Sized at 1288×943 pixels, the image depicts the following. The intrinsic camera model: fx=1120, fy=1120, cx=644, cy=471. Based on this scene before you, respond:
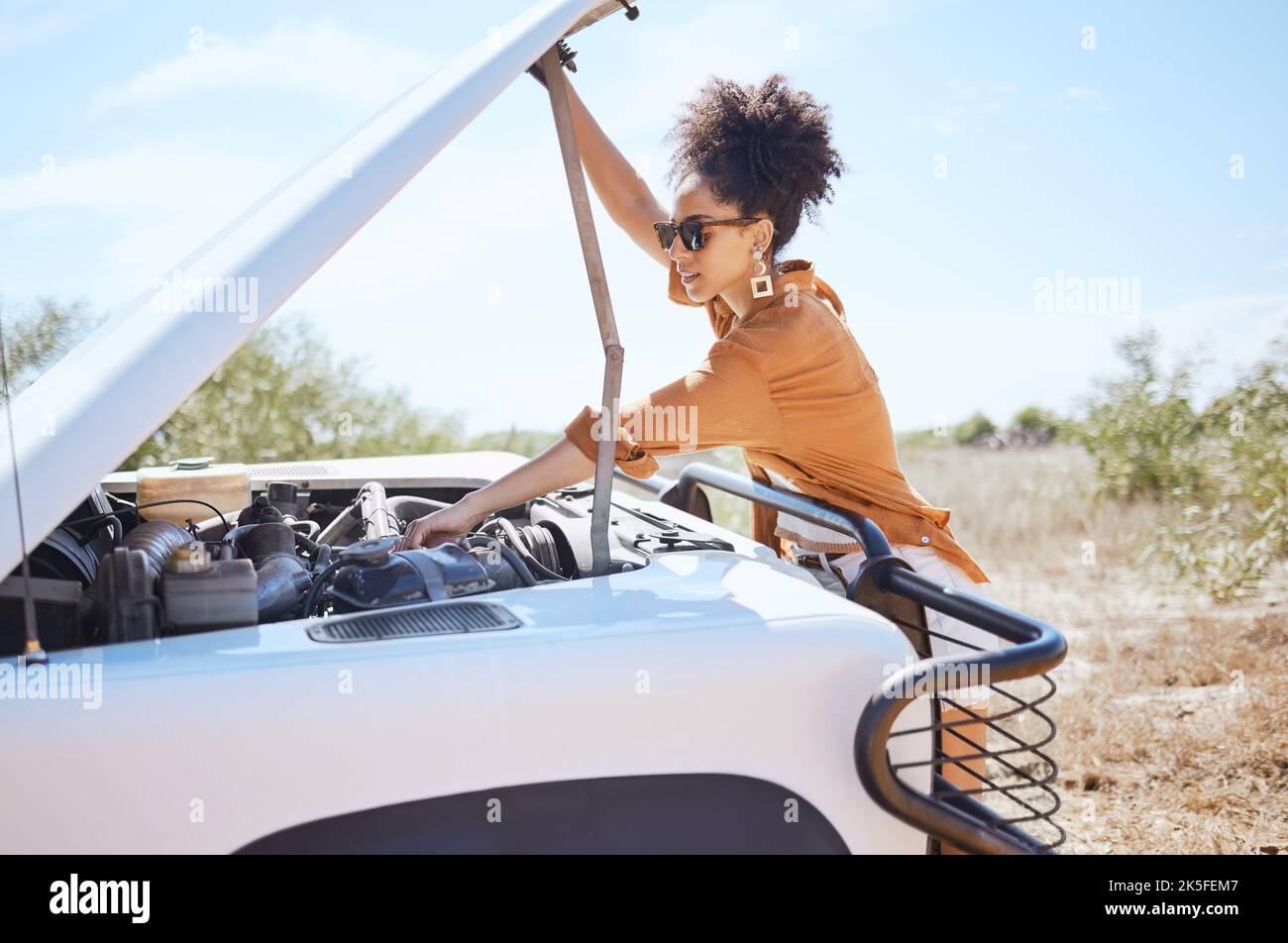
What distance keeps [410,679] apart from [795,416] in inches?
48.6

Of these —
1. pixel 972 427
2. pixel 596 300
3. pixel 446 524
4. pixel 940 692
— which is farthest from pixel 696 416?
pixel 972 427

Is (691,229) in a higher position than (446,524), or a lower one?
higher

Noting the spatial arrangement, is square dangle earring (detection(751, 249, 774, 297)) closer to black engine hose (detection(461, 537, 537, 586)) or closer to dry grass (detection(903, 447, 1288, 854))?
black engine hose (detection(461, 537, 537, 586))

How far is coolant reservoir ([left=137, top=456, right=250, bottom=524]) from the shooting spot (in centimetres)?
282

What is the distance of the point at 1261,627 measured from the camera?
567 cm

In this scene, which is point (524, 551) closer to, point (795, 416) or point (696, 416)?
point (696, 416)

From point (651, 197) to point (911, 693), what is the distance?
201cm

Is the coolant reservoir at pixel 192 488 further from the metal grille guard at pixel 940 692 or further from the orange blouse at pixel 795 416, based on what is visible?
the metal grille guard at pixel 940 692

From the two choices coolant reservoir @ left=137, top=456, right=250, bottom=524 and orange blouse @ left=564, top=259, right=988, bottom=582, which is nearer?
orange blouse @ left=564, top=259, right=988, bottom=582

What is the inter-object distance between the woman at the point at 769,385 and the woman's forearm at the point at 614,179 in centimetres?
44

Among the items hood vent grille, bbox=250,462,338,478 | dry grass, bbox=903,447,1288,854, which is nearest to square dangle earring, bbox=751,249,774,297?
hood vent grille, bbox=250,462,338,478

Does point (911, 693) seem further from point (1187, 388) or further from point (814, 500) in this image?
point (1187, 388)

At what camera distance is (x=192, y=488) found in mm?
2871

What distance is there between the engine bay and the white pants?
0.30m
